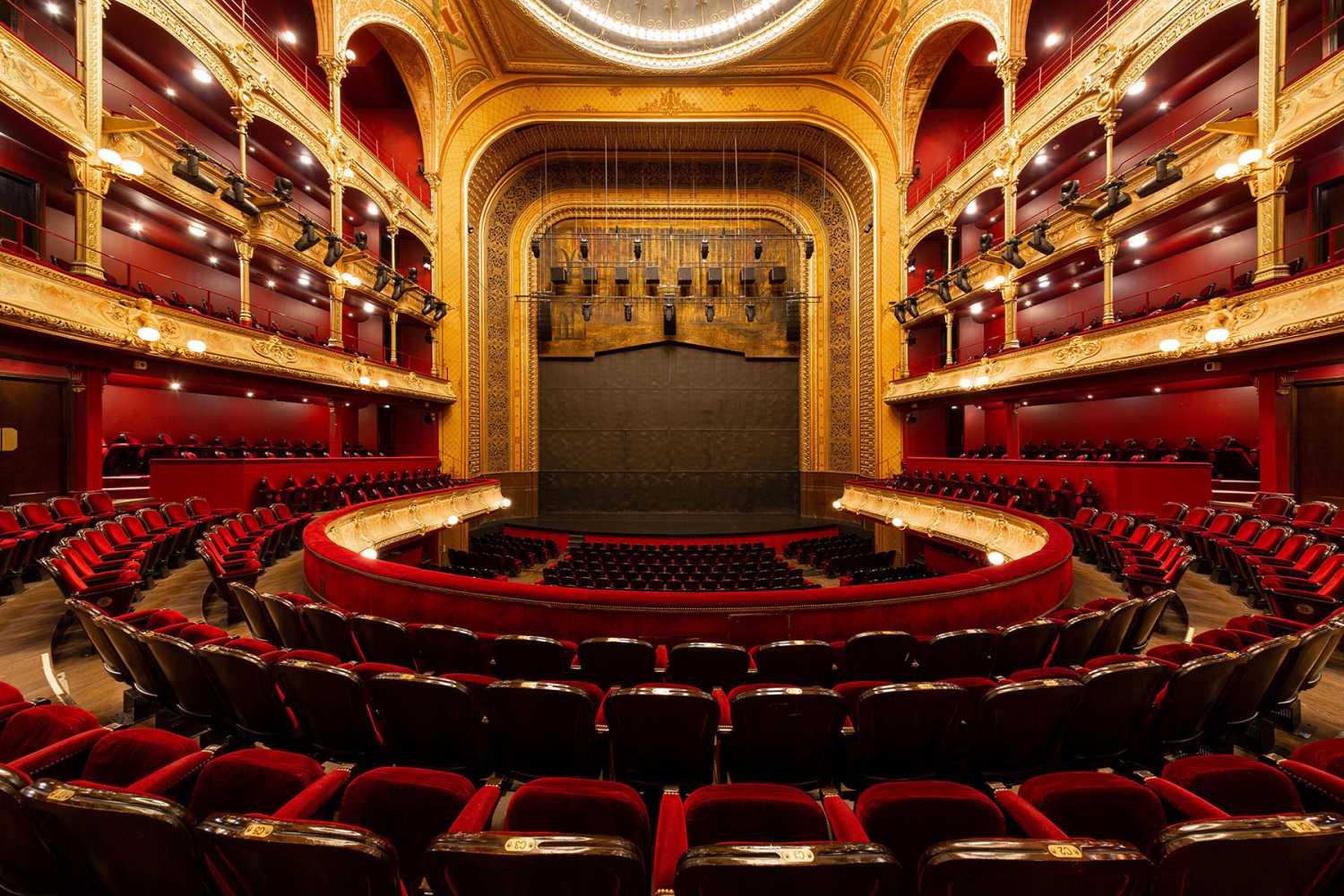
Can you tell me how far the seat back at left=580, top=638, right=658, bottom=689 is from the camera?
9.95ft

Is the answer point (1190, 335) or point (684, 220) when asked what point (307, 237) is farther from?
point (1190, 335)

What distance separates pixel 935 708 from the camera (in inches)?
83.7

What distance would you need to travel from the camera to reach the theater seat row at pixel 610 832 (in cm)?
106

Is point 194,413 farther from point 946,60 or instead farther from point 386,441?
point 946,60

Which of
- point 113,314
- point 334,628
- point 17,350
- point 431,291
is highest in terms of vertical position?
Result: point 431,291

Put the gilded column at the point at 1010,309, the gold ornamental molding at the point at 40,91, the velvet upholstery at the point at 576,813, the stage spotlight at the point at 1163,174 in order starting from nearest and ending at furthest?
Result: 1. the velvet upholstery at the point at 576,813
2. the gold ornamental molding at the point at 40,91
3. the stage spotlight at the point at 1163,174
4. the gilded column at the point at 1010,309

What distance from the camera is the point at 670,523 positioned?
1576 cm

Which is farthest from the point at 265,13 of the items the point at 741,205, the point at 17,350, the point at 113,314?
the point at 741,205

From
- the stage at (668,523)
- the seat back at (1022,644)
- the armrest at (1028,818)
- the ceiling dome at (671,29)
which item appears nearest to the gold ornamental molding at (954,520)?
the stage at (668,523)

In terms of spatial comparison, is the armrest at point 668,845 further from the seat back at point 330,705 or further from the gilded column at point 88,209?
the gilded column at point 88,209

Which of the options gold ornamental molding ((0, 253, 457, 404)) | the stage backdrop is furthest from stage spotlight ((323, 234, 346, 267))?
the stage backdrop

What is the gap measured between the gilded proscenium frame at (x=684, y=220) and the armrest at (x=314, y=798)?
1659 centimetres

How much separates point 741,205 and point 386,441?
14.4 meters

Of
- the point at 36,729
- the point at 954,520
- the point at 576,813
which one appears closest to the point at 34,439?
the point at 36,729
